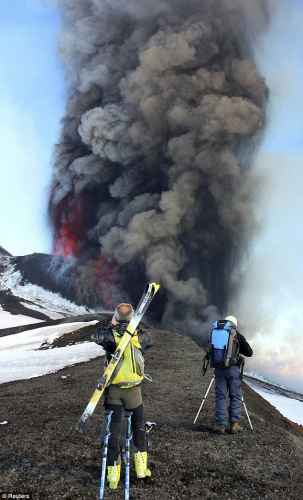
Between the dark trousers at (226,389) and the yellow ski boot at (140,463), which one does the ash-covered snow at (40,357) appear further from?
the yellow ski boot at (140,463)

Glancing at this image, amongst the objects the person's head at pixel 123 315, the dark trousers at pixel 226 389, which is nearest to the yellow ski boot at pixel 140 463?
the person's head at pixel 123 315

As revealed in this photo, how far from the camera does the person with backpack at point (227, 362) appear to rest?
25.5 feet

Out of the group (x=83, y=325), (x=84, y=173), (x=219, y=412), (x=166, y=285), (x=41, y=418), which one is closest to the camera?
(x=219, y=412)

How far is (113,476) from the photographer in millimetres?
5070

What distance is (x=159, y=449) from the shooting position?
274 inches

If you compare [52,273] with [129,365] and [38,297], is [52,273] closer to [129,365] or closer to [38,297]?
[38,297]

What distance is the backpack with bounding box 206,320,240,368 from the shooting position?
7.74 metres

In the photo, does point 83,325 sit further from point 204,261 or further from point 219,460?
point 204,261

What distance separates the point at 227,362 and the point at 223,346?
0.30 meters

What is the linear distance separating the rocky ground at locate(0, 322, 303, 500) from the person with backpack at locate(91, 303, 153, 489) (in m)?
0.35

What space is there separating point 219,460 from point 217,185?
60716mm

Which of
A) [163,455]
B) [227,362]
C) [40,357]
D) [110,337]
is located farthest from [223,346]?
[40,357]

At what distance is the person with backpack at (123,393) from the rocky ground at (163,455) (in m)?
0.35

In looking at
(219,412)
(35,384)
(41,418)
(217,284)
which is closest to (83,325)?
(35,384)
